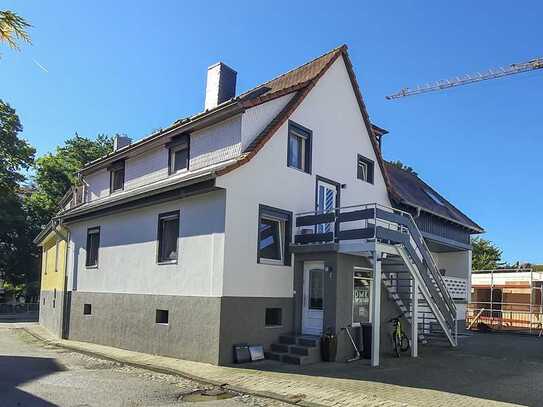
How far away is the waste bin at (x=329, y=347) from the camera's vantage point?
1399 centimetres

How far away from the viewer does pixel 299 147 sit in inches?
657

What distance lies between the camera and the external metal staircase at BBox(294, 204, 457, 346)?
14320mm

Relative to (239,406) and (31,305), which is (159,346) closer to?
(239,406)

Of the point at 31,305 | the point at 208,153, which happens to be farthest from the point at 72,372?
the point at 31,305

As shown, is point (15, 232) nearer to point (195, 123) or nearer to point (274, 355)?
point (195, 123)

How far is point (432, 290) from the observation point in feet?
55.6

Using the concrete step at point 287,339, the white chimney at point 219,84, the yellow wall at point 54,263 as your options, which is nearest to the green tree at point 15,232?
→ the yellow wall at point 54,263

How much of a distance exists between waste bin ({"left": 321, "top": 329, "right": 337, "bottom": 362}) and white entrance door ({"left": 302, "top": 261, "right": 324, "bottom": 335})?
0.67 m

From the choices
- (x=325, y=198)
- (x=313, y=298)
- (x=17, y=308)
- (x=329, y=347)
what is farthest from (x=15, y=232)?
(x=329, y=347)

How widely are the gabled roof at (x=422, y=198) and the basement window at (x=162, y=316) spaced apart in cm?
997

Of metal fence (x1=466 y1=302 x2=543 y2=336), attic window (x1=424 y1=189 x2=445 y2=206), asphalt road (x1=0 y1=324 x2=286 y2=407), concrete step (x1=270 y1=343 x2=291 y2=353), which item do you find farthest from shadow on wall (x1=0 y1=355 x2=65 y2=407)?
metal fence (x1=466 y1=302 x2=543 y2=336)

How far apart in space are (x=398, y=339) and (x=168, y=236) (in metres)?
7.30

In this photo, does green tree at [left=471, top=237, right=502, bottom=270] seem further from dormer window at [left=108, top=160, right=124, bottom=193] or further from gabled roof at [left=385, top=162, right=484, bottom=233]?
dormer window at [left=108, top=160, right=124, bottom=193]

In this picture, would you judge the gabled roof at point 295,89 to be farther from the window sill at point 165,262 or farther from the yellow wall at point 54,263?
the yellow wall at point 54,263
